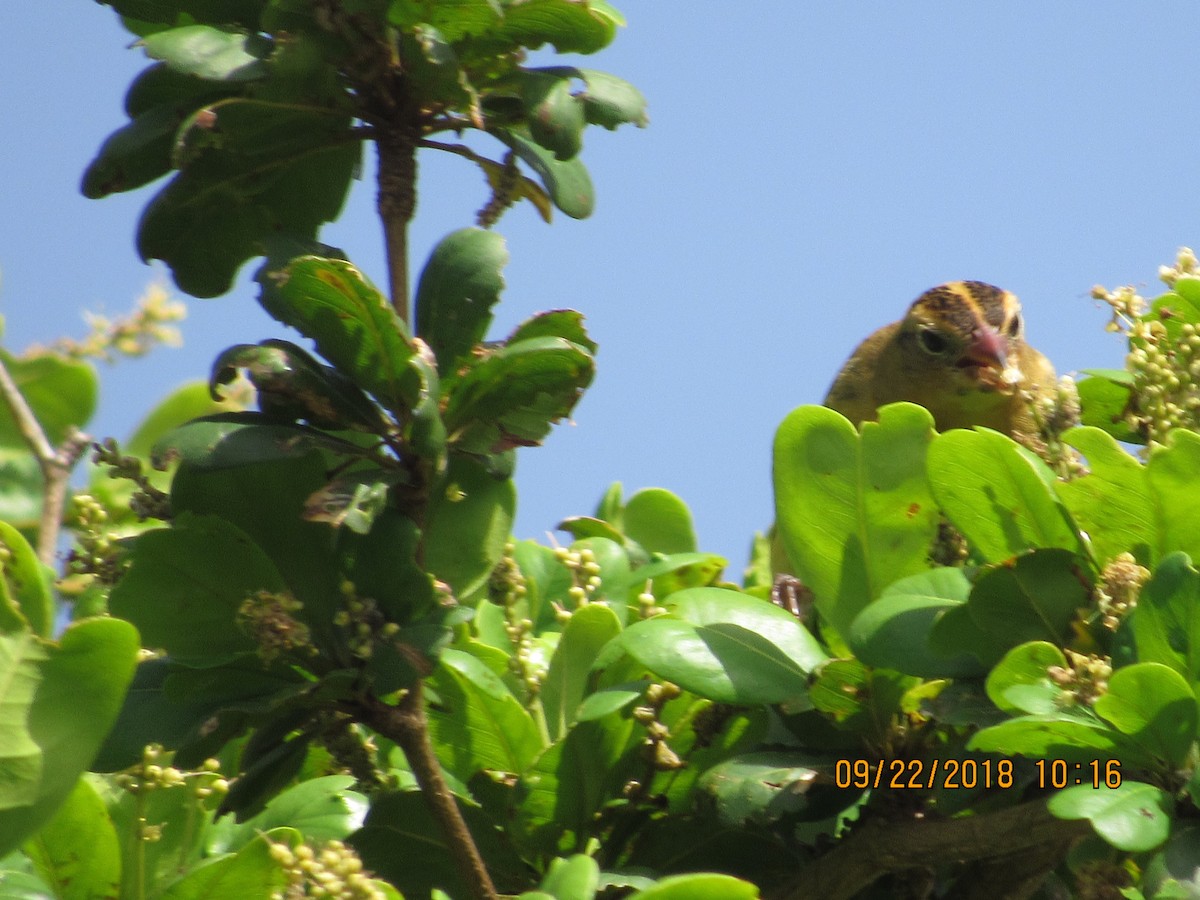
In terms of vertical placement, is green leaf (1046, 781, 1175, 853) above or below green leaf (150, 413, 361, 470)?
below

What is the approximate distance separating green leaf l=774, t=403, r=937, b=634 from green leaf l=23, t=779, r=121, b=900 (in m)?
0.82

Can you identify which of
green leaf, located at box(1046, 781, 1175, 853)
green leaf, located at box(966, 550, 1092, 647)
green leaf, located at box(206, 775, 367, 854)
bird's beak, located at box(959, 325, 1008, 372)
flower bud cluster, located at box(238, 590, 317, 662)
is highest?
flower bud cluster, located at box(238, 590, 317, 662)

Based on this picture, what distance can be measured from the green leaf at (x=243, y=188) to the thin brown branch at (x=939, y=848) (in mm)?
930

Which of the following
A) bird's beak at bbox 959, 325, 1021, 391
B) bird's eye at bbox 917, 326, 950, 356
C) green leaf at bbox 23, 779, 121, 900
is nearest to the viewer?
green leaf at bbox 23, 779, 121, 900

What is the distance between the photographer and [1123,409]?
1989 mm

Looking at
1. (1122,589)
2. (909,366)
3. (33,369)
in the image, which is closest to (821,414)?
(1122,589)

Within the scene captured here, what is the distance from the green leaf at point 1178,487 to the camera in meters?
1.40

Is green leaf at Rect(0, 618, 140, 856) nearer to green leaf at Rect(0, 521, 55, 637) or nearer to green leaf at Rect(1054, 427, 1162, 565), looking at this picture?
green leaf at Rect(0, 521, 55, 637)

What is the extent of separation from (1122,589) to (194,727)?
95cm

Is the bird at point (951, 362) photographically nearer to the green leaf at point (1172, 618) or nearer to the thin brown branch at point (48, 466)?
the thin brown branch at point (48, 466)

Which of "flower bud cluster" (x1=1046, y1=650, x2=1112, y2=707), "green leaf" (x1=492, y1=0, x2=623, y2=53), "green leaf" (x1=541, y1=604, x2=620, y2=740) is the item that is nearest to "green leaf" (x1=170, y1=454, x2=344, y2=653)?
"green leaf" (x1=541, y1=604, x2=620, y2=740)

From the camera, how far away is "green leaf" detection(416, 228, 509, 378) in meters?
1.47

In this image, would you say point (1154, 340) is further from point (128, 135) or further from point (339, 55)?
point (128, 135)
